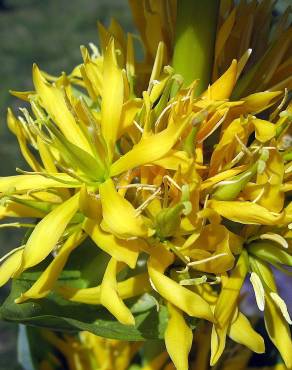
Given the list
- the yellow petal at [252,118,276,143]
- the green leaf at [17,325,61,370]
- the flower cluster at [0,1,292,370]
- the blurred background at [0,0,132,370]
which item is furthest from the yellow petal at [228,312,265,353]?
the blurred background at [0,0,132,370]

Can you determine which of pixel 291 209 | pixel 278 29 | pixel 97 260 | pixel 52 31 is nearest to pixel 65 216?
pixel 97 260

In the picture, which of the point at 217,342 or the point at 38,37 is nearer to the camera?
the point at 217,342

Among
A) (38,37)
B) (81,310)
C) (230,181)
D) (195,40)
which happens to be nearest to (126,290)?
(81,310)

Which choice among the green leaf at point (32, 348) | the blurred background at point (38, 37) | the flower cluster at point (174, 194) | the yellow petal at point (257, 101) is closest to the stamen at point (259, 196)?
the flower cluster at point (174, 194)

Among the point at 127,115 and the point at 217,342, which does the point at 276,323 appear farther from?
the point at 127,115

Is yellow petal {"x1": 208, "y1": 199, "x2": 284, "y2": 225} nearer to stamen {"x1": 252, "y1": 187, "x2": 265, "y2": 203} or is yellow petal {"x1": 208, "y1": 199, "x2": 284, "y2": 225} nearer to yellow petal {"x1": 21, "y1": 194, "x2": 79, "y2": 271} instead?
stamen {"x1": 252, "y1": 187, "x2": 265, "y2": 203}
